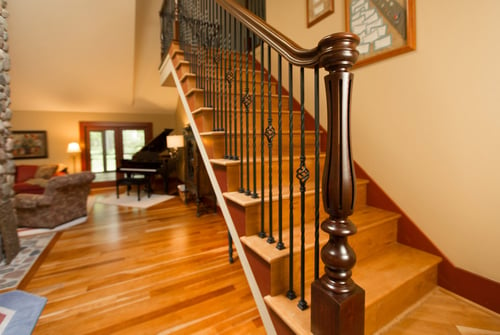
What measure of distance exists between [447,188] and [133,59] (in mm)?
6026

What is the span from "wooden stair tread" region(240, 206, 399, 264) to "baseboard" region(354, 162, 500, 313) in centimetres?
8

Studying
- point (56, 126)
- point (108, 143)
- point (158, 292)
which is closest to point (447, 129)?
point (158, 292)

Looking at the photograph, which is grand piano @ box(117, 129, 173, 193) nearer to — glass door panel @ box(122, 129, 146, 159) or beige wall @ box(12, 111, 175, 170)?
glass door panel @ box(122, 129, 146, 159)

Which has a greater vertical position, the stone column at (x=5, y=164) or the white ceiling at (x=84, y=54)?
the white ceiling at (x=84, y=54)

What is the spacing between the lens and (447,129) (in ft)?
4.58

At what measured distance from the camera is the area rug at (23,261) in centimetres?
218

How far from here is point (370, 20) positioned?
1787 millimetres

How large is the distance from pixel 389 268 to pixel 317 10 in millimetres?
2230

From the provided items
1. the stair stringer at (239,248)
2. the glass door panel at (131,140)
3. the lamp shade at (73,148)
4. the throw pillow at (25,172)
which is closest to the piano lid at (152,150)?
the glass door panel at (131,140)

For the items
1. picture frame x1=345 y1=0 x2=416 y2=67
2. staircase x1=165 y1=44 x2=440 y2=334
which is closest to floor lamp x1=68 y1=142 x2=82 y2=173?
staircase x1=165 y1=44 x2=440 y2=334

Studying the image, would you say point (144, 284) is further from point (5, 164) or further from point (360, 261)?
point (5, 164)

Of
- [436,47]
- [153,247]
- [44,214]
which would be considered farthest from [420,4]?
[44,214]

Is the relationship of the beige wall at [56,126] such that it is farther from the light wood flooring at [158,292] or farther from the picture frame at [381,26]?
the picture frame at [381,26]

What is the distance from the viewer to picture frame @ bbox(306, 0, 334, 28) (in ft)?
6.84
